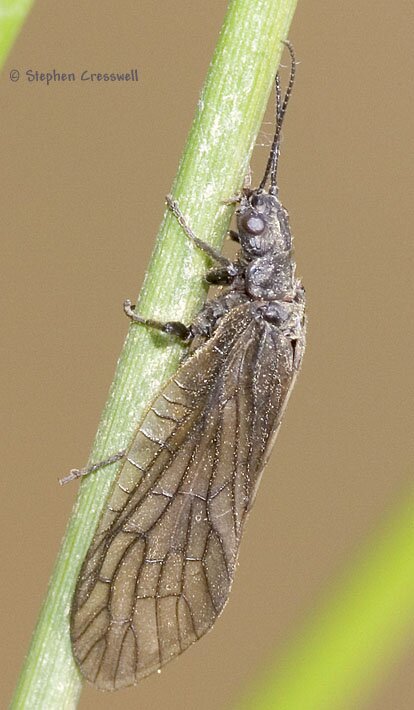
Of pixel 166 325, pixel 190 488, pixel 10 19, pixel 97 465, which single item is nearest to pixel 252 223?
pixel 166 325

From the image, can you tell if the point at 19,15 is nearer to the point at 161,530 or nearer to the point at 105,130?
the point at 161,530

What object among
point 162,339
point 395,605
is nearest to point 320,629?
point 395,605

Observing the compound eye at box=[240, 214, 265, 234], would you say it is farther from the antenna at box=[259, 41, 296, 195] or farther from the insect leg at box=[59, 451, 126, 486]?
the insect leg at box=[59, 451, 126, 486]

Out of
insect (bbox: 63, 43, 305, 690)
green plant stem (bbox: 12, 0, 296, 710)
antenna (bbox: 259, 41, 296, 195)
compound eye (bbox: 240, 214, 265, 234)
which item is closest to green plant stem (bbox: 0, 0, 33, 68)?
green plant stem (bbox: 12, 0, 296, 710)

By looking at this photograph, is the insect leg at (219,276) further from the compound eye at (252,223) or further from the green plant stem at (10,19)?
the green plant stem at (10,19)

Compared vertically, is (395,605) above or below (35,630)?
above

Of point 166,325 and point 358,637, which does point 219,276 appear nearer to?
point 166,325
